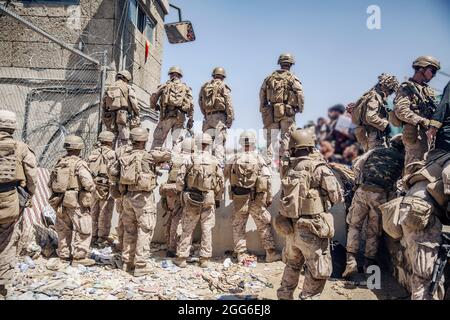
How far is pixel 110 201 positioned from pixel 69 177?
1.19m

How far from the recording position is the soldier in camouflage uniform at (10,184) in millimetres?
4102

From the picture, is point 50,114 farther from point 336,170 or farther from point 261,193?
point 336,170

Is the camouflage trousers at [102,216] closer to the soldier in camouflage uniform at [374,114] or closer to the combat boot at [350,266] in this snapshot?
the combat boot at [350,266]

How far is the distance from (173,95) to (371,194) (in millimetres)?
4580

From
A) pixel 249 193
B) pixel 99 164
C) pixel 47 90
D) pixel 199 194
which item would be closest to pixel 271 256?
pixel 249 193

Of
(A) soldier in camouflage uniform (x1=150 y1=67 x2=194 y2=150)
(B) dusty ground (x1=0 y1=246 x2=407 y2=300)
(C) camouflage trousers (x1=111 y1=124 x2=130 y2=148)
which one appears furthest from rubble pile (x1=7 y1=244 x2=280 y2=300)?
(A) soldier in camouflage uniform (x1=150 y1=67 x2=194 y2=150)

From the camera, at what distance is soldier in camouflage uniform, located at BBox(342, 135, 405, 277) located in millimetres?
4832

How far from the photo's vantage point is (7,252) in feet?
14.1

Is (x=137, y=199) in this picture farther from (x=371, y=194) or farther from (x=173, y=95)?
(x=371, y=194)

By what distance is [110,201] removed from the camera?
6309 mm

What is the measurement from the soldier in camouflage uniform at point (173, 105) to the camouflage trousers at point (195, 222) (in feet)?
8.28

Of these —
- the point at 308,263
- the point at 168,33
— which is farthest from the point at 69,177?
the point at 168,33

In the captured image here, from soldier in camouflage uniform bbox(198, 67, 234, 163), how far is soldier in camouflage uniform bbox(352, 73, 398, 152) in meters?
2.70

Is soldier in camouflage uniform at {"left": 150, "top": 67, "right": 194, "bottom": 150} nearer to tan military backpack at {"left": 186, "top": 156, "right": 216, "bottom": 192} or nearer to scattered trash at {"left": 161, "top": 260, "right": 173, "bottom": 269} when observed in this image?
tan military backpack at {"left": 186, "top": 156, "right": 216, "bottom": 192}
